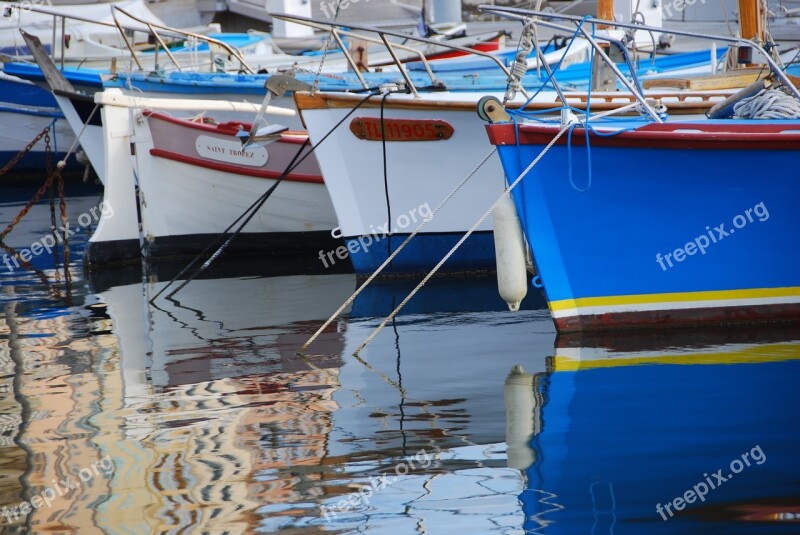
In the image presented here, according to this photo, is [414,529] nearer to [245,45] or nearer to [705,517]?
[705,517]

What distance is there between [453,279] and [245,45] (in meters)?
12.5

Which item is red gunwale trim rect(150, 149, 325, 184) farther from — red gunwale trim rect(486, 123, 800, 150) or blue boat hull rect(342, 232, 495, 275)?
red gunwale trim rect(486, 123, 800, 150)

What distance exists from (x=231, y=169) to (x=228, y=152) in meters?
0.19

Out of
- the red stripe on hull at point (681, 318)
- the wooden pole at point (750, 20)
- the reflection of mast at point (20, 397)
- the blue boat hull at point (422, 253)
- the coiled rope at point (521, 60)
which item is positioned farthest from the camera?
the blue boat hull at point (422, 253)

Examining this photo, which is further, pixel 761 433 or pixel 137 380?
pixel 137 380

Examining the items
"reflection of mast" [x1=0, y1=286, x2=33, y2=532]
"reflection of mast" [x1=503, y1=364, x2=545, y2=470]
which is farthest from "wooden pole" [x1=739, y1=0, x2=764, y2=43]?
"reflection of mast" [x1=0, y1=286, x2=33, y2=532]

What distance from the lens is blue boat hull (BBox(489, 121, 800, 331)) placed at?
773cm

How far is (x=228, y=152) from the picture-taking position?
12.7 metres

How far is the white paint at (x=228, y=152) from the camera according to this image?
1258 centimetres

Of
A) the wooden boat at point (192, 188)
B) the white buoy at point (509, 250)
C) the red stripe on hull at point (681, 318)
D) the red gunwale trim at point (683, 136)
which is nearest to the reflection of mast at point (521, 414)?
the white buoy at point (509, 250)

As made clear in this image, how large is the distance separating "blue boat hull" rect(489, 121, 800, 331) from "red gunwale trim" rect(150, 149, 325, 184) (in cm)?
498

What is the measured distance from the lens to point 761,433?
571cm

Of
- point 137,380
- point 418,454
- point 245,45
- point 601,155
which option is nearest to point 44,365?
point 137,380

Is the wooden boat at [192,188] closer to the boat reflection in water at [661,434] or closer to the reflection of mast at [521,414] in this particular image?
the boat reflection in water at [661,434]
